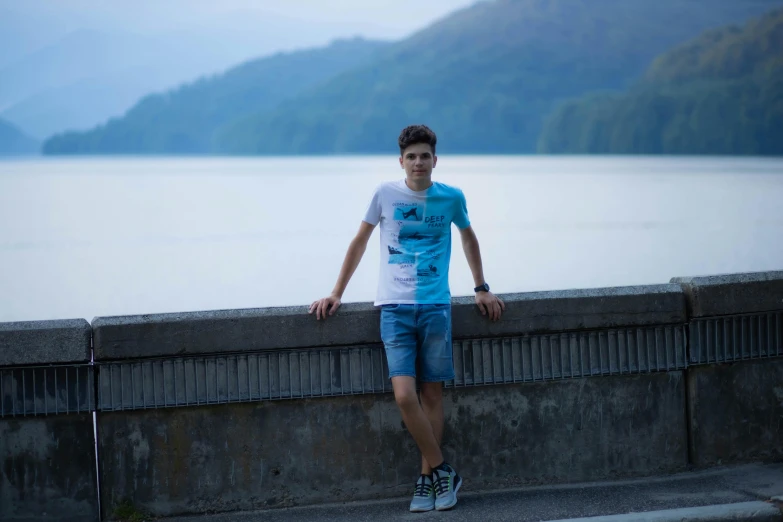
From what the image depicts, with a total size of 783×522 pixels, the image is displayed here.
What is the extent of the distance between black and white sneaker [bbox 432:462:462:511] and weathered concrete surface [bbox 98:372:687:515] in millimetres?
281

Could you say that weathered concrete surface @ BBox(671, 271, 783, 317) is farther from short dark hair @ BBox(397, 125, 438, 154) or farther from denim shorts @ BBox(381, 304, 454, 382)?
short dark hair @ BBox(397, 125, 438, 154)

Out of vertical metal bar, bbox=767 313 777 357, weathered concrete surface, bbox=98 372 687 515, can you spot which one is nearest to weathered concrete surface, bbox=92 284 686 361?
weathered concrete surface, bbox=98 372 687 515

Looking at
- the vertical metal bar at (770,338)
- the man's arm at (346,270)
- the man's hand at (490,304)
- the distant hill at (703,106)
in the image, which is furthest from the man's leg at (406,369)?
the distant hill at (703,106)

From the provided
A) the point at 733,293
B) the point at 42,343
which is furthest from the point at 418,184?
the point at 42,343

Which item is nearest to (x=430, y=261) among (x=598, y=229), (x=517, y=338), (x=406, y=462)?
(x=517, y=338)

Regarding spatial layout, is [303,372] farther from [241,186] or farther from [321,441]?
[241,186]

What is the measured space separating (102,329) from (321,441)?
126cm

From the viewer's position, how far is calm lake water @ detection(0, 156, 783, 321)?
37.4 meters

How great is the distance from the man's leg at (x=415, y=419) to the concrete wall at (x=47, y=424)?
5.08ft

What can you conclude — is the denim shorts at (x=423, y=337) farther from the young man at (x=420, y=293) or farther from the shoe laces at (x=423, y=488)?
the shoe laces at (x=423, y=488)

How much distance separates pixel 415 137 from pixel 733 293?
204cm

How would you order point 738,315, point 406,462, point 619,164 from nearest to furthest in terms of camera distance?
point 406,462, point 738,315, point 619,164

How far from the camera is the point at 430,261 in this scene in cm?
519

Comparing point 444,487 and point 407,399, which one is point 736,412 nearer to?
point 444,487
